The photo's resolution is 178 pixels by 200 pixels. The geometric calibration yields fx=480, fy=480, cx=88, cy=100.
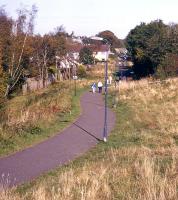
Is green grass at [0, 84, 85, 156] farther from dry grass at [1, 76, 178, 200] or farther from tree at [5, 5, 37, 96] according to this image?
tree at [5, 5, 37, 96]

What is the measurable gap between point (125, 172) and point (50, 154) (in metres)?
5.07

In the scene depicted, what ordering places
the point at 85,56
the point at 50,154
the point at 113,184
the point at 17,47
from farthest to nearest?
1. the point at 85,56
2. the point at 17,47
3. the point at 50,154
4. the point at 113,184

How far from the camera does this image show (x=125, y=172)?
10906mm

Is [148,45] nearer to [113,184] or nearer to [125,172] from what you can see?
[125,172]

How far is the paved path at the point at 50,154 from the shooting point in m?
12.9

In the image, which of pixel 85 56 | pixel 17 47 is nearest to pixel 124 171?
pixel 17 47

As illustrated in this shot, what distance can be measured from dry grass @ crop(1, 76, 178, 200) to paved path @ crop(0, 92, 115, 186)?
2.54 ft

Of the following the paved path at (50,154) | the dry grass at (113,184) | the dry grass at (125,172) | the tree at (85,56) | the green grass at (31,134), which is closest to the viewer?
the dry grass at (113,184)

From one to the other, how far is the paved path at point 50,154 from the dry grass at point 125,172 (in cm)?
77

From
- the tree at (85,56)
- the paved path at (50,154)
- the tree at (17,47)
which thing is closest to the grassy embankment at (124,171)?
the paved path at (50,154)

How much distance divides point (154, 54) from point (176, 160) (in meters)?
52.9

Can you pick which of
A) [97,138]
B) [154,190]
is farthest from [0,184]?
[97,138]

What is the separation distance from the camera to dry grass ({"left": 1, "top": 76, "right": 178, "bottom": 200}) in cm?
900

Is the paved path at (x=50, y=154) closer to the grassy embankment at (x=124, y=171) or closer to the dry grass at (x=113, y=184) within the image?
the grassy embankment at (x=124, y=171)
